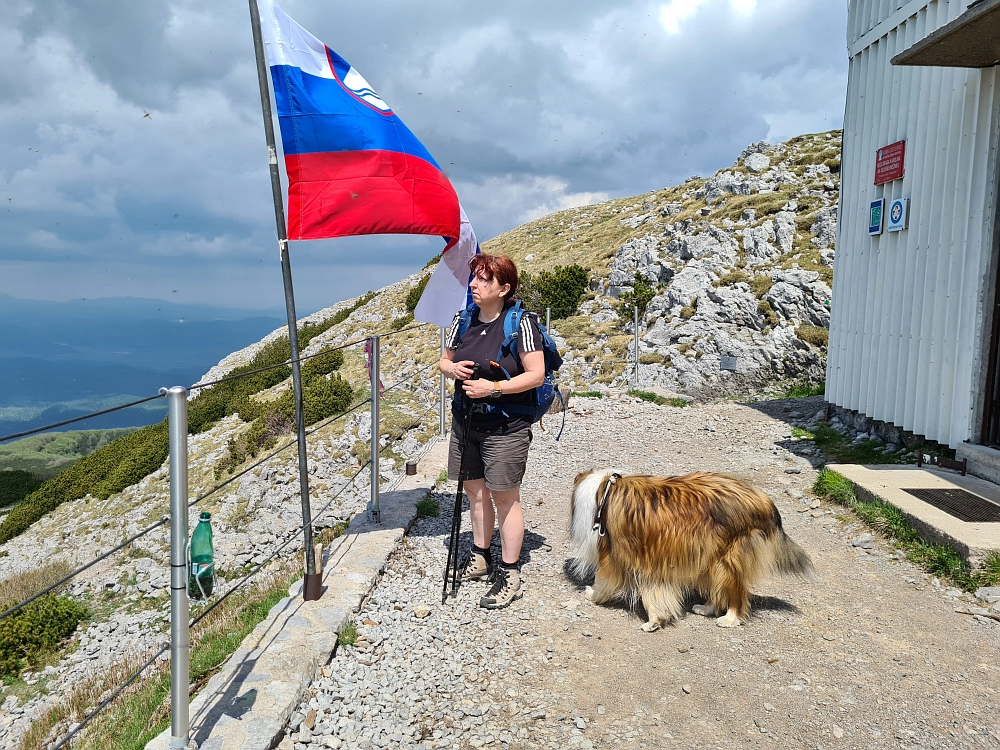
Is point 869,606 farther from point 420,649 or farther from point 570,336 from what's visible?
point 570,336

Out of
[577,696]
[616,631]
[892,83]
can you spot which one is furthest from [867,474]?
[892,83]

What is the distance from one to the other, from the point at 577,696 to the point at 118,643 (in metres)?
9.21

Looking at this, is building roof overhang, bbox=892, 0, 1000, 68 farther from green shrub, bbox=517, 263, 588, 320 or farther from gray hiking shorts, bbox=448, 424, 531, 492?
green shrub, bbox=517, 263, 588, 320

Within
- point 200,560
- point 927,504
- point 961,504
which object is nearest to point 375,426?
point 200,560

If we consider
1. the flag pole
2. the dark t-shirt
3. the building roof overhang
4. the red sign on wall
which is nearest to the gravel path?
the flag pole

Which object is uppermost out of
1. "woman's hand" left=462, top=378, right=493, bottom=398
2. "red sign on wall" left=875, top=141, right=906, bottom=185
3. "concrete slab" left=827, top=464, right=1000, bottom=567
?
"red sign on wall" left=875, top=141, right=906, bottom=185

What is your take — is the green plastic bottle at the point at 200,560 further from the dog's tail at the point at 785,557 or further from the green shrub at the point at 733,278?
the green shrub at the point at 733,278

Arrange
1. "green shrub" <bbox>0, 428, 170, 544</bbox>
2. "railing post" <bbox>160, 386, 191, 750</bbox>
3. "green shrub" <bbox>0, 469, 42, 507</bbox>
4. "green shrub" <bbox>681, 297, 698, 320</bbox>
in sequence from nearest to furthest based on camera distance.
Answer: "railing post" <bbox>160, 386, 191, 750</bbox>
"green shrub" <bbox>0, 428, 170, 544</bbox>
"green shrub" <bbox>681, 297, 698, 320</bbox>
"green shrub" <bbox>0, 469, 42, 507</bbox>

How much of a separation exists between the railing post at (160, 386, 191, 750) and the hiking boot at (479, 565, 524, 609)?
1952mm

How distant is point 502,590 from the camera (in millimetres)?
4188

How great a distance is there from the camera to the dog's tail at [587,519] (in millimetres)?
3951

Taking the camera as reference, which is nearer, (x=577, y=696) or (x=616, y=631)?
(x=577, y=696)

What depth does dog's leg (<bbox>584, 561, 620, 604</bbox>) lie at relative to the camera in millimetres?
3997

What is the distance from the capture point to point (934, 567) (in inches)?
181
